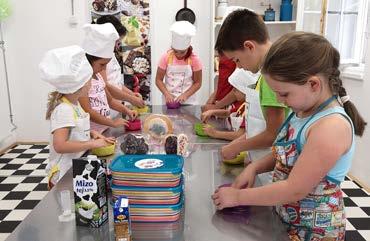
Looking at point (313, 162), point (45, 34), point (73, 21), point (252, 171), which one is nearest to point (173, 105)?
point (252, 171)

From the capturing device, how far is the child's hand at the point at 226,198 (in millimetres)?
910

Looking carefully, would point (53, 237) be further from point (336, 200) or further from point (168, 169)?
point (336, 200)

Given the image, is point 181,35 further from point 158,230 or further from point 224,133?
point 158,230

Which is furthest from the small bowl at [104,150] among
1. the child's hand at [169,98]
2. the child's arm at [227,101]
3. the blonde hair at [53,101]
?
the child's hand at [169,98]

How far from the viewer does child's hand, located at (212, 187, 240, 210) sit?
91cm

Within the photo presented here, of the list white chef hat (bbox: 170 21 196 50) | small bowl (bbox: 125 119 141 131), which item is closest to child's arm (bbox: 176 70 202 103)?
white chef hat (bbox: 170 21 196 50)

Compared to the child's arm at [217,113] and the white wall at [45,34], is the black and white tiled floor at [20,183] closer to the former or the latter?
the white wall at [45,34]

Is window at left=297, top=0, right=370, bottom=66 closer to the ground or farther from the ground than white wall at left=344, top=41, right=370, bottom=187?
farther from the ground

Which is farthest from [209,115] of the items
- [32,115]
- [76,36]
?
[32,115]

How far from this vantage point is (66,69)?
127 cm

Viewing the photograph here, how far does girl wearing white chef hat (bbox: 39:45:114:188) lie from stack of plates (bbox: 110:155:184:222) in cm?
47

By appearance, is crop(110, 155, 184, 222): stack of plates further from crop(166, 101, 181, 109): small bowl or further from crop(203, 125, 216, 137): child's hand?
crop(166, 101, 181, 109): small bowl

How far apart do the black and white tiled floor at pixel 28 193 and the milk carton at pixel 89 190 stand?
59.1 inches

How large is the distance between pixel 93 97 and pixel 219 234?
45.2 inches
